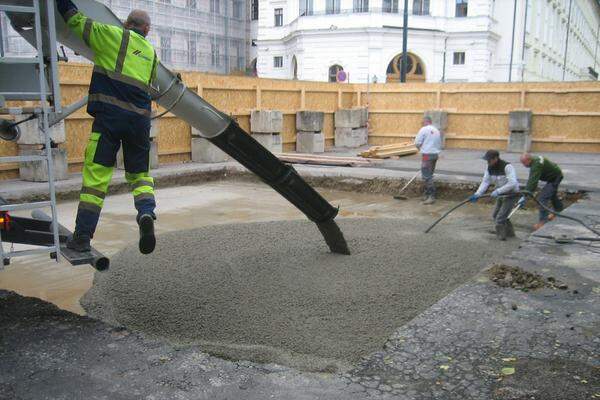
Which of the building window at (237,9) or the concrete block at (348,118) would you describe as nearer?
the concrete block at (348,118)

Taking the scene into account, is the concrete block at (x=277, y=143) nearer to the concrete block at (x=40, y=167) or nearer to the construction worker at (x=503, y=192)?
the concrete block at (x=40, y=167)

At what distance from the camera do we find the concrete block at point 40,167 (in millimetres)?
11000

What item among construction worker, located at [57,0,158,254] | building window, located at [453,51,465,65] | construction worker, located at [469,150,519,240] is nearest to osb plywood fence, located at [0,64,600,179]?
construction worker, located at [469,150,519,240]

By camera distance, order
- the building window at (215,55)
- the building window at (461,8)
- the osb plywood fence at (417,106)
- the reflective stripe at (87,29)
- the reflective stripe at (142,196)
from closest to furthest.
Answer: the reflective stripe at (87,29) → the reflective stripe at (142,196) → the osb plywood fence at (417,106) → the building window at (461,8) → the building window at (215,55)

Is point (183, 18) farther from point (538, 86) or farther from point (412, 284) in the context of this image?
point (412, 284)

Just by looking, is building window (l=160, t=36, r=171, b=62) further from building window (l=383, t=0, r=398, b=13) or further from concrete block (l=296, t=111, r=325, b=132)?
concrete block (l=296, t=111, r=325, b=132)

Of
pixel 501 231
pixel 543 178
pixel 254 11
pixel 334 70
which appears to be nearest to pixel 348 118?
pixel 543 178

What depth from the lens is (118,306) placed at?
15.8 feet

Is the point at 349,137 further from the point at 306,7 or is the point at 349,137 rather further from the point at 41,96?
the point at 306,7

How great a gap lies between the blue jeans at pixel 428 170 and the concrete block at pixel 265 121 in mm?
5979

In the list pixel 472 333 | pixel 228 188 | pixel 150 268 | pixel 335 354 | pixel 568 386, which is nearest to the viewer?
pixel 568 386

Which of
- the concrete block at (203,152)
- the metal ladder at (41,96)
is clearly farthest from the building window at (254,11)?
the metal ladder at (41,96)

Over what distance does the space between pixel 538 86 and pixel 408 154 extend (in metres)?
4.99

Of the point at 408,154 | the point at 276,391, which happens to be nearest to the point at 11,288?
the point at 276,391
